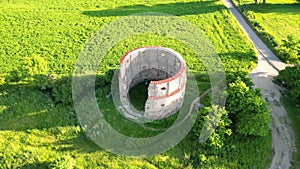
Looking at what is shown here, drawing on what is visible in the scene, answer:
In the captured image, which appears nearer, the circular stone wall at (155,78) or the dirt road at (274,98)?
the circular stone wall at (155,78)

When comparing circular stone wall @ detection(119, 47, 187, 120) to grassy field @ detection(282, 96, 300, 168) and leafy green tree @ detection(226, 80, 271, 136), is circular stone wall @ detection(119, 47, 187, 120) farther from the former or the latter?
grassy field @ detection(282, 96, 300, 168)

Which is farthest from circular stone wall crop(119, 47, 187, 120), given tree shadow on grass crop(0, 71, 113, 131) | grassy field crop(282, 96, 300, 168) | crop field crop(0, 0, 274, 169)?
grassy field crop(282, 96, 300, 168)

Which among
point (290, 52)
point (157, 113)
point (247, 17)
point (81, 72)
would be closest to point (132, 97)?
point (157, 113)

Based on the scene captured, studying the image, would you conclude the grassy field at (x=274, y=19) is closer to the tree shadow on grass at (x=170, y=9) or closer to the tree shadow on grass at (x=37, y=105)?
the tree shadow on grass at (x=170, y=9)

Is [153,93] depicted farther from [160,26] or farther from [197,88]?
[160,26]

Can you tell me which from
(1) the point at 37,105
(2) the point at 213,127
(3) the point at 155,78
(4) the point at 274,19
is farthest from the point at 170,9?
(1) the point at 37,105

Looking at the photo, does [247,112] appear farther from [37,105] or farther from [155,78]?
[37,105]

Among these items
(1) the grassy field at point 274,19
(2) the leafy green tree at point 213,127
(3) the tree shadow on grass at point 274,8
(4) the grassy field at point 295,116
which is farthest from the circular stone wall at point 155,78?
(3) the tree shadow on grass at point 274,8
